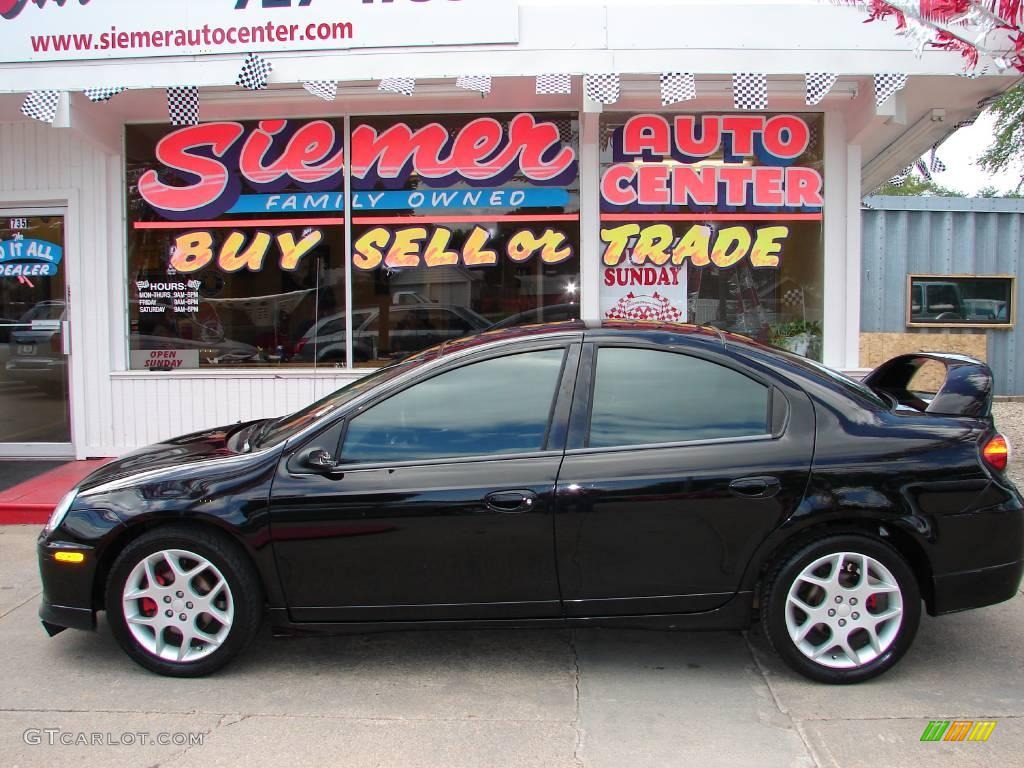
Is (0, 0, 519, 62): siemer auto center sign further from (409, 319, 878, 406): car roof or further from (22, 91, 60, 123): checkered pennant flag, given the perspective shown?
(409, 319, 878, 406): car roof

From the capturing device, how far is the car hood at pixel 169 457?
12.6 ft

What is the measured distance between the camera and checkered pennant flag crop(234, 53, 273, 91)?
6.57 metres

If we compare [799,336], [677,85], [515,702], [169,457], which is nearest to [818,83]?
[677,85]

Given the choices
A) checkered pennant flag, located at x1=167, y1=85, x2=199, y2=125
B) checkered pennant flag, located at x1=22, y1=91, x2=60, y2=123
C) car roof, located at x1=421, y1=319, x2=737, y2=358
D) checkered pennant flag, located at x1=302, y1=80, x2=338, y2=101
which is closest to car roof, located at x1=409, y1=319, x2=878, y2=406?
car roof, located at x1=421, y1=319, x2=737, y2=358

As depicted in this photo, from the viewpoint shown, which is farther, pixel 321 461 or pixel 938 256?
pixel 938 256

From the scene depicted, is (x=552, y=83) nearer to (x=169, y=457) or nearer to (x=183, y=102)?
(x=183, y=102)

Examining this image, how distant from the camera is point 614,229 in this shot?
762 cm

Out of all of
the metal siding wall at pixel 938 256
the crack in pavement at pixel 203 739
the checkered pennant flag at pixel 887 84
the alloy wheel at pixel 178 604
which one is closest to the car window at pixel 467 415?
the alloy wheel at pixel 178 604

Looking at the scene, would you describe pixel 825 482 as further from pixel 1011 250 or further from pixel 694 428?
pixel 1011 250

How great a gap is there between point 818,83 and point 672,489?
14.6 ft

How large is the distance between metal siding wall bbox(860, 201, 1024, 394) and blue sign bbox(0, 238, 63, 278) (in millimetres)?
11243

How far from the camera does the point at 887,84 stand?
6488mm

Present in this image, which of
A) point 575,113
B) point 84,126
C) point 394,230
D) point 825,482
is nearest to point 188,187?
point 84,126

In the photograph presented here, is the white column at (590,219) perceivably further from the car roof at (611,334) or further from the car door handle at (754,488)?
the car door handle at (754,488)
